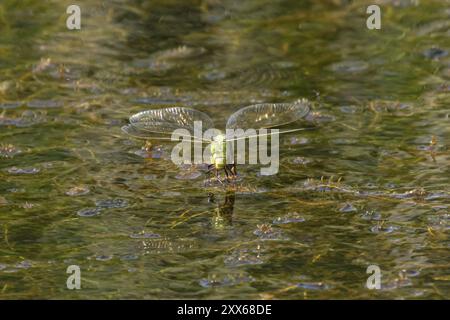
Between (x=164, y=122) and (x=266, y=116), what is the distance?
65 cm

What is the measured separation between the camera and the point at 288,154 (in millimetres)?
5762

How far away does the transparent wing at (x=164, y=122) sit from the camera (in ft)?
18.8

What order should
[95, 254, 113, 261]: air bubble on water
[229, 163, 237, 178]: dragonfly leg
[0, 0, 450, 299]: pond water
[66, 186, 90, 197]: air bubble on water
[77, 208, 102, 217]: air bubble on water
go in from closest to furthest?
[0, 0, 450, 299]: pond water → [95, 254, 113, 261]: air bubble on water → [77, 208, 102, 217]: air bubble on water → [66, 186, 90, 197]: air bubble on water → [229, 163, 237, 178]: dragonfly leg

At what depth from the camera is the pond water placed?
177 inches

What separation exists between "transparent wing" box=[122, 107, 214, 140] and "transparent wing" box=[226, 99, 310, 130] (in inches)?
6.8

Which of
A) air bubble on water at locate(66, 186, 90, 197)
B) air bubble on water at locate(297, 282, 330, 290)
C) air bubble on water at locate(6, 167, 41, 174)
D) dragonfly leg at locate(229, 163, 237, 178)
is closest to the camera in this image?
air bubble on water at locate(297, 282, 330, 290)

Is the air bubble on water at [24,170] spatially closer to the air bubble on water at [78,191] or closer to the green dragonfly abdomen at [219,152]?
the air bubble on water at [78,191]

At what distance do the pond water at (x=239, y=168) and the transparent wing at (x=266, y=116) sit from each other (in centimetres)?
17

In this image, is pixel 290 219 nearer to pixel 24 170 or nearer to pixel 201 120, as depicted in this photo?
pixel 201 120

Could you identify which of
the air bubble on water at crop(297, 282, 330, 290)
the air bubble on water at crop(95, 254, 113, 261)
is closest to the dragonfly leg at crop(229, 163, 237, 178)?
the air bubble on water at crop(95, 254, 113, 261)

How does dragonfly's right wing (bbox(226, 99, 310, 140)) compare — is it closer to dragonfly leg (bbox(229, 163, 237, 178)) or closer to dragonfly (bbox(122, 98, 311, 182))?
dragonfly (bbox(122, 98, 311, 182))

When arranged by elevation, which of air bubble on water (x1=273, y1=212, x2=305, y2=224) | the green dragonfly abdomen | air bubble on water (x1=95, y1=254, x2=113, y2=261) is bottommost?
air bubble on water (x1=95, y1=254, x2=113, y2=261)

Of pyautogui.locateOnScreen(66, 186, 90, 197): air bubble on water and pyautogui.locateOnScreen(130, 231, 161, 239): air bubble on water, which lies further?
pyautogui.locateOnScreen(66, 186, 90, 197): air bubble on water
